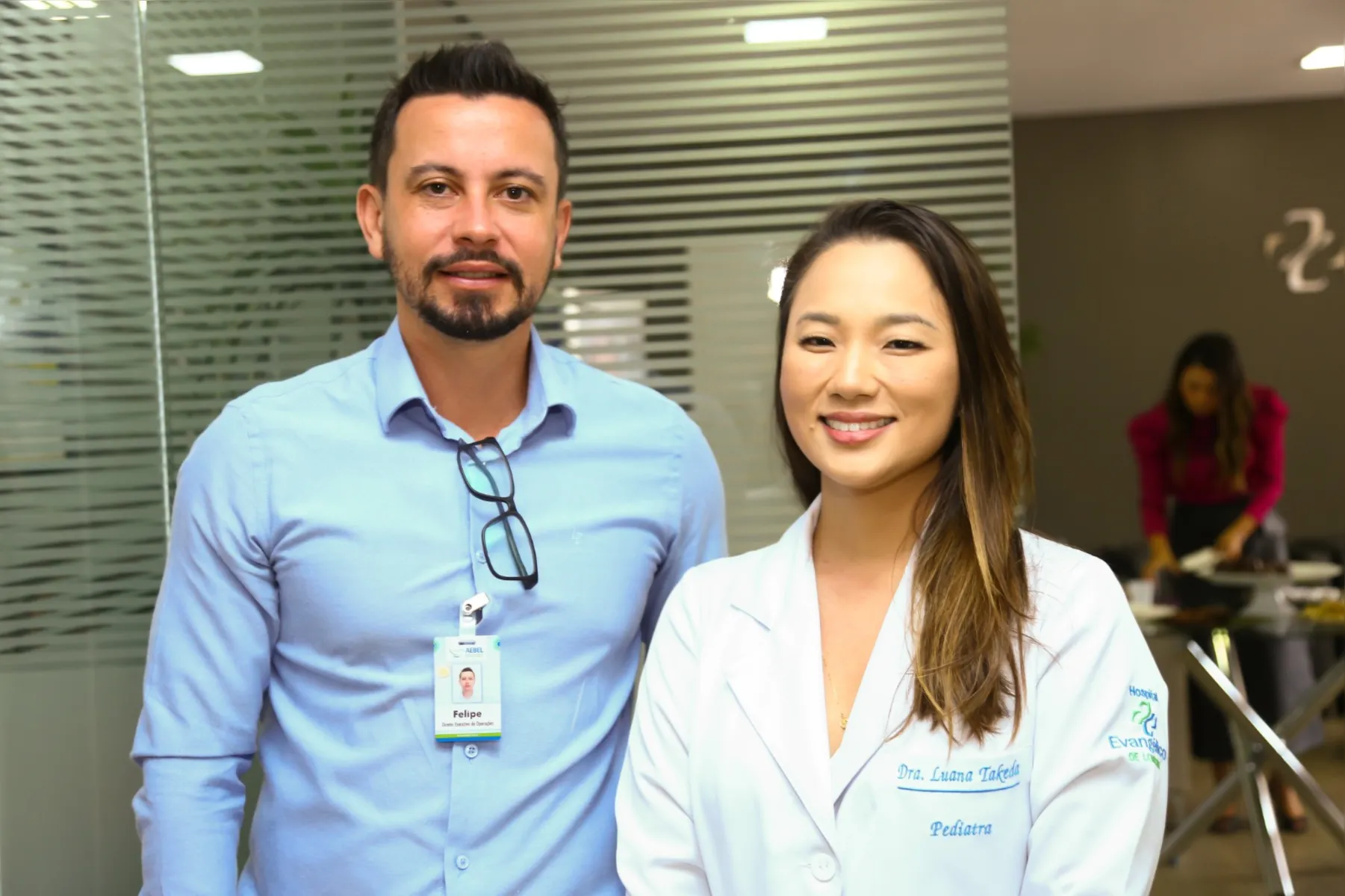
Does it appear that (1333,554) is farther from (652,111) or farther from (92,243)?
(92,243)

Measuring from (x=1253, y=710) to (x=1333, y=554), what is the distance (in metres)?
0.57

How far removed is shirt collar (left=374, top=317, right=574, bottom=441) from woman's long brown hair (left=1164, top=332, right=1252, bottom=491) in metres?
2.49

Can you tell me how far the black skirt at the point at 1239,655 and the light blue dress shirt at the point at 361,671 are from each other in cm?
257

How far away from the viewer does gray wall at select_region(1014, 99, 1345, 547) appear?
3.78 m

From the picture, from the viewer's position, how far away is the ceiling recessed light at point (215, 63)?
2.95m

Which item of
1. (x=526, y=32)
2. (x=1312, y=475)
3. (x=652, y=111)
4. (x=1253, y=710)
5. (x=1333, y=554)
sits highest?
(x=526, y=32)

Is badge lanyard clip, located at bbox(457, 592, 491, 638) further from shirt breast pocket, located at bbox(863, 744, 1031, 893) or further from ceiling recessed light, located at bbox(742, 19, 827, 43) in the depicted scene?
ceiling recessed light, located at bbox(742, 19, 827, 43)

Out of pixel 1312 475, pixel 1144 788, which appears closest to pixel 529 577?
pixel 1144 788

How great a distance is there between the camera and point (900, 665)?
159 cm

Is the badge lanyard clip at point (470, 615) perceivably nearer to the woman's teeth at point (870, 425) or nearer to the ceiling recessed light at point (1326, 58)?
the woman's teeth at point (870, 425)

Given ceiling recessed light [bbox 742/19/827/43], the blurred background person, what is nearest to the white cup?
the blurred background person

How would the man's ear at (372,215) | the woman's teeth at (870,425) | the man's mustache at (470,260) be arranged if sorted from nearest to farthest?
the woman's teeth at (870,425) < the man's mustache at (470,260) < the man's ear at (372,215)

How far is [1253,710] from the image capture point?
4070 millimetres

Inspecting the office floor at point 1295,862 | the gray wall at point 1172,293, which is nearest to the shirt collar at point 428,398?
the gray wall at point 1172,293
